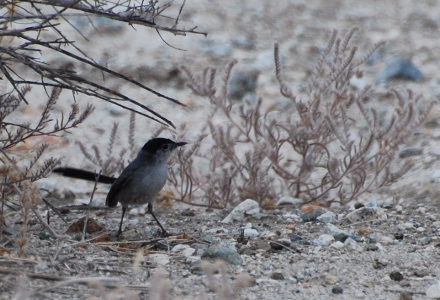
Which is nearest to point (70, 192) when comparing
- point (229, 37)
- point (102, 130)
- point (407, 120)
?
point (102, 130)

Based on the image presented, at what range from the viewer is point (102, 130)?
867cm

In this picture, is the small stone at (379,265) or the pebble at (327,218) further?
the pebble at (327,218)

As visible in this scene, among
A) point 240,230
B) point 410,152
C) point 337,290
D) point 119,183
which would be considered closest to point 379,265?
point 337,290

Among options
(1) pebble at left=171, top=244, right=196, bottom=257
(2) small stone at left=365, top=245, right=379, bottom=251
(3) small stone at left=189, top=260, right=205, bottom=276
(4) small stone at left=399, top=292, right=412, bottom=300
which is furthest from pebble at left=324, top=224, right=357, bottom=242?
(4) small stone at left=399, top=292, right=412, bottom=300

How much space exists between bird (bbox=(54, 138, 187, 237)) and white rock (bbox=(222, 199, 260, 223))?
1.79 ft

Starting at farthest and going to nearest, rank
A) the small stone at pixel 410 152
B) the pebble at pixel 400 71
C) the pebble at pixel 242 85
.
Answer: the pebble at pixel 400 71, the pebble at pixel 242 85, the small stone at pixel 410 152

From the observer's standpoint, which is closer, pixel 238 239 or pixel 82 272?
pixel 82 272

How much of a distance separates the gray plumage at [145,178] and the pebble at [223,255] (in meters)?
1.19

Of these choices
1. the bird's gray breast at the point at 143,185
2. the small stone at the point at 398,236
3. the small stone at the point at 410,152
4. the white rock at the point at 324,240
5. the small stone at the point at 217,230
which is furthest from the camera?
the small stone at the point at 410,152

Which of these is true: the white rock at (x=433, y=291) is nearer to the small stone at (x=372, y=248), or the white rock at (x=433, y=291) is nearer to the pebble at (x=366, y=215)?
the small stone at (x=372, y=248)

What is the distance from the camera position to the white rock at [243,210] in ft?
20.5

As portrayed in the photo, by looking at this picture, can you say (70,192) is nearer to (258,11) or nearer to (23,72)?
(23,72)

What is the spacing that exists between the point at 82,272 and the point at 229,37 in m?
6.76

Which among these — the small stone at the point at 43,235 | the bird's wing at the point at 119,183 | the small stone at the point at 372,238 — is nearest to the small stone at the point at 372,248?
the small stone at the point at 372,238
